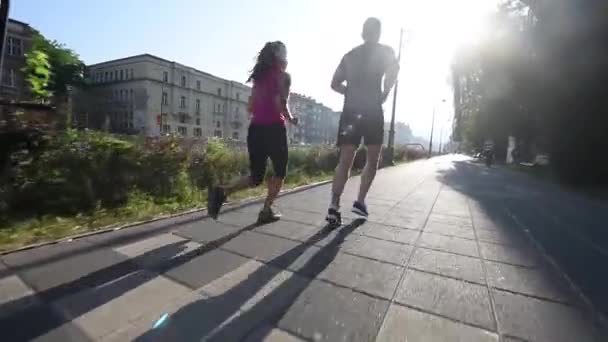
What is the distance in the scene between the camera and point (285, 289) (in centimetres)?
169

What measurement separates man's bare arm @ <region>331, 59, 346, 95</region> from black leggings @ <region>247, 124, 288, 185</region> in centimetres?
85

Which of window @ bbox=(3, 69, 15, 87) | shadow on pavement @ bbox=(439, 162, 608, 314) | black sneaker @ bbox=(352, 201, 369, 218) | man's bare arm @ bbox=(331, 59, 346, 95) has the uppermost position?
window @ bbox=(3, 69, 15, 87)

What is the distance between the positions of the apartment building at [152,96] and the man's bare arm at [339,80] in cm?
4993

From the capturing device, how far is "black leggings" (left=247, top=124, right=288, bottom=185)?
9.70 ft

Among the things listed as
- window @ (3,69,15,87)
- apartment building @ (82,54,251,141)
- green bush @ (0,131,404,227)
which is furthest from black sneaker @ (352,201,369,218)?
apartment building @ (82,54,251,141)

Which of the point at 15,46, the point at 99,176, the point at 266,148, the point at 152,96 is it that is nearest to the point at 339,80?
the point at 266,148

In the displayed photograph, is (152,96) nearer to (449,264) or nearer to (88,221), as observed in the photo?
(88,221)

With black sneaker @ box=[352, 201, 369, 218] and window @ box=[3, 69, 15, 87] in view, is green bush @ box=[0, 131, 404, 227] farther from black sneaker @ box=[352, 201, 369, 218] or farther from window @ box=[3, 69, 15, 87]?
window @ box=[3, 69, 15, 87]

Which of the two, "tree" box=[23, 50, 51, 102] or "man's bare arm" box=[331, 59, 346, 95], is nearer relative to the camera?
"man's bare arm" box=[331, 59, 346, 95]

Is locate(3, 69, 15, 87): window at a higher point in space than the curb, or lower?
higher

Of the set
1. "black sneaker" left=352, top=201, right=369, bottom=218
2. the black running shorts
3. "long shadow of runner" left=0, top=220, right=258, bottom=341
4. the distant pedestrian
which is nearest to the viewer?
"long shadow of runner" left=0, top=220, right=258, bottom=341

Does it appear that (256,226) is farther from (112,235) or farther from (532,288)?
(532,288)

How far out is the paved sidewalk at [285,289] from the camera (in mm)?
1329

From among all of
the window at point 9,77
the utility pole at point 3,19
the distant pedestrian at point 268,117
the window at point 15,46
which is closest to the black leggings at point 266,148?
the distant pedestrian at point 268,117
